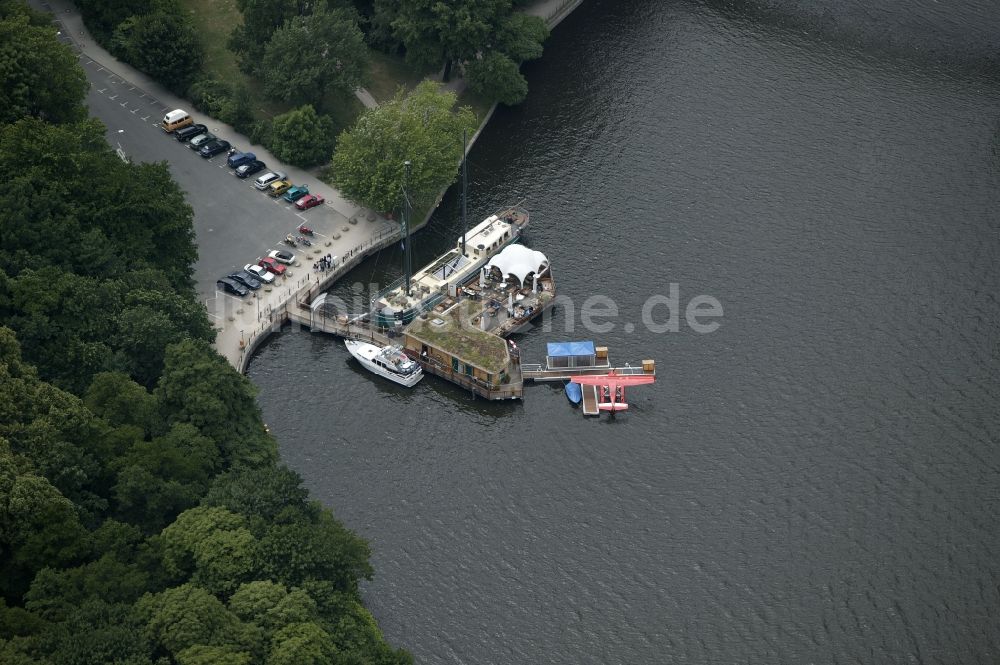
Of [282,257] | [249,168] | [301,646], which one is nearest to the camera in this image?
[301,646]

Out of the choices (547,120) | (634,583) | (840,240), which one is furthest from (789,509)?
(547,120)

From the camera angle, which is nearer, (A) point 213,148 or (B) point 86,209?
(B) point 86,209

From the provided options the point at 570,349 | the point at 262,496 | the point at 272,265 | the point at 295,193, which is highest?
the point at 262,496

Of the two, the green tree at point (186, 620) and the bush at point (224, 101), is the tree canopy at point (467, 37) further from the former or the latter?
the green tree at point (186, 620)

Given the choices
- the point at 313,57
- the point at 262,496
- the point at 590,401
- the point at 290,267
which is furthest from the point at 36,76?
the point at 590,401

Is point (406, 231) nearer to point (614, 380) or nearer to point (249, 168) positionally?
point (249, 168)

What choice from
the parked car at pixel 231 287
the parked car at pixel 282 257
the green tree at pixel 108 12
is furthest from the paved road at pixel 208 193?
the green tree at pixel 108 12
